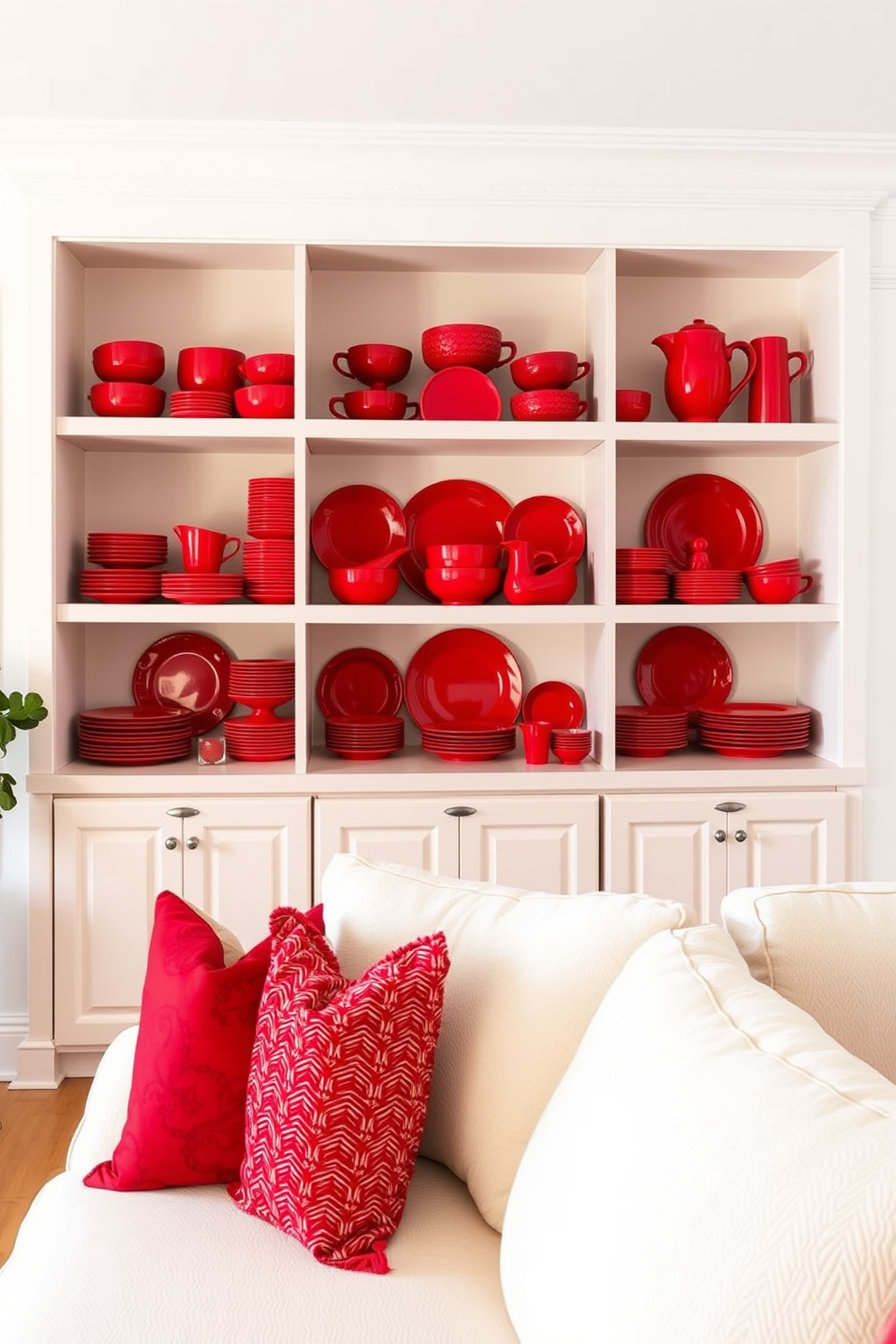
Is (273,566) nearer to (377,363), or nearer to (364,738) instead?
(364,738)

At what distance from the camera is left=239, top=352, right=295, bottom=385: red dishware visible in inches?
125

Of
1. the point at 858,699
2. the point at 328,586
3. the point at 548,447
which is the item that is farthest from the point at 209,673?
the point at 858,699

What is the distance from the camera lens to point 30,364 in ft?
10.1

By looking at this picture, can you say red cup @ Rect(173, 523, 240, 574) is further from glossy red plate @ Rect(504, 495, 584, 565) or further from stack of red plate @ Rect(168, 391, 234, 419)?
glossy red plate @ Rect(504, 495, 584, 565)

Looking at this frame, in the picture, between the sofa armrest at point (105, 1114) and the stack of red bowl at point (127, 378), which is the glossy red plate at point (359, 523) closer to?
the stack of red bowl at point (127, 378)

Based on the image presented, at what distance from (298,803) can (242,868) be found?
24 cm

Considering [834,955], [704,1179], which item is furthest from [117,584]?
[704,1179]

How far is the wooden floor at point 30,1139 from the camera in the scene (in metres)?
2.51

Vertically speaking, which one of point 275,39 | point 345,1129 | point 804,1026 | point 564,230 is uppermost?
point 275,39

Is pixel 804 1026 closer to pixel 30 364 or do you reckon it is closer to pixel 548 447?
pixel 548 447

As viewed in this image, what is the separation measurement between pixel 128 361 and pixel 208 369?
0.22m

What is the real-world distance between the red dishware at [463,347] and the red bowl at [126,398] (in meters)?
0.78

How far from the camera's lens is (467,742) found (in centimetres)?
327

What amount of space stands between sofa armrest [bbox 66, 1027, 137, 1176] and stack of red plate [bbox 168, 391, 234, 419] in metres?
1.83
